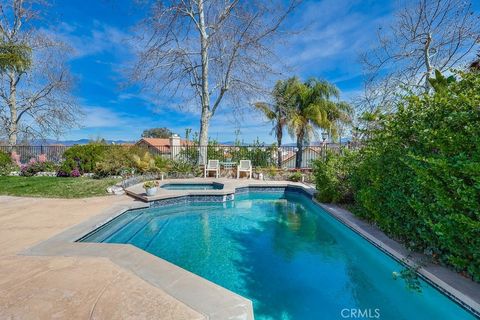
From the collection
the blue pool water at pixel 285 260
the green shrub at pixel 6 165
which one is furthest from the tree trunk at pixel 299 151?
the green shrub at pixel 6 165

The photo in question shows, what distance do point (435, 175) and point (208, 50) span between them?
12.3 metres

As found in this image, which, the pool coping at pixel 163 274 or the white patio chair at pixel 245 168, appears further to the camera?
the white patio chair at pixel 245 168

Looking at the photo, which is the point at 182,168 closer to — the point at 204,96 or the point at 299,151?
the point at 204,96

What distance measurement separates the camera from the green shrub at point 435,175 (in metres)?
2.28

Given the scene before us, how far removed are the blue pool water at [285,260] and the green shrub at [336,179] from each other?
1.80ft

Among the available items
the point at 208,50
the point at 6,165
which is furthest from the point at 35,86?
the point at 208,50

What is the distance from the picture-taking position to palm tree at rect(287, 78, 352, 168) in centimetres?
1382

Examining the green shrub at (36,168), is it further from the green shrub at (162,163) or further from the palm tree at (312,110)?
the palm tree at (312,110)

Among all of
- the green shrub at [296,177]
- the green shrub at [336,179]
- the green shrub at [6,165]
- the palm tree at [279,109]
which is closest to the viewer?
the green shrub at [336,179]

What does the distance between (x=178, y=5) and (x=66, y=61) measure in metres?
9.89

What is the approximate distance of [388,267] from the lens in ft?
10.8

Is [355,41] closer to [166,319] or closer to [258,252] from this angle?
[258,252]

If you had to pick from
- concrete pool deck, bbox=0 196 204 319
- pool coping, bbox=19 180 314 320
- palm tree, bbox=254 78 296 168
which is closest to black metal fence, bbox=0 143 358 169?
palm tree, bbox=254 78 296 168

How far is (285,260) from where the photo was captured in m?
3.71
